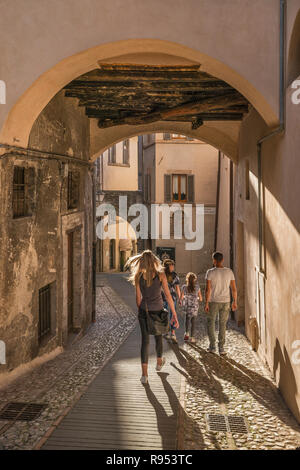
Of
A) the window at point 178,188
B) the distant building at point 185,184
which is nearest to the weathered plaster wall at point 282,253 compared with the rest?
the distant building at point 185,184

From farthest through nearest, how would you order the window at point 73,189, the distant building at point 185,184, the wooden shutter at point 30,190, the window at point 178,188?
the window at point 178,188 → the distant building at point 185,184 → the window at point 73,189 → the wooden shutter at point 30,190

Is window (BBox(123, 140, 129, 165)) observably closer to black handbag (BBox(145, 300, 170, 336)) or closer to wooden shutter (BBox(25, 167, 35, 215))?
wooden shutter (BBox(25, 167, 35, 215))

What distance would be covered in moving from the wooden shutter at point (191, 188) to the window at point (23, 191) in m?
15.1

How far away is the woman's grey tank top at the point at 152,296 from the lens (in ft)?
21.4

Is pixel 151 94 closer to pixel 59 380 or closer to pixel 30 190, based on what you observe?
pixel 30 190

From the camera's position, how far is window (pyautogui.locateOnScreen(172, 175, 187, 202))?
2269cm

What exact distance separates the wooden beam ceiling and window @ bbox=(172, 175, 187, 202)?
11.2m

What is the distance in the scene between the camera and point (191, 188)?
22.5 meters

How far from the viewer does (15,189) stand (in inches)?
290

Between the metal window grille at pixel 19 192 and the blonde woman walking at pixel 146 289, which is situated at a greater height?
the metal window grille at pixel 19 192

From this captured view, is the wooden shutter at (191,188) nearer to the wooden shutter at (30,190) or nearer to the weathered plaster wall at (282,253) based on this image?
the weathered plaster wall at (282,253)

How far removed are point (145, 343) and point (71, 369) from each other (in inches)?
61.4
